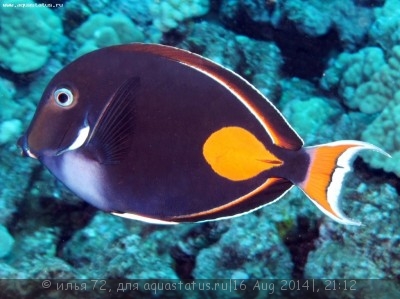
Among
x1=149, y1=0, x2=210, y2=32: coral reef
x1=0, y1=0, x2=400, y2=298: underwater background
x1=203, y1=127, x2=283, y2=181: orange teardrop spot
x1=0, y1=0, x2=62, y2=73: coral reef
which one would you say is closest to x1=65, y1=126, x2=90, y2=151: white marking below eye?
x1=203, y1=127, x2=283, y2=181: orange teardrop spot

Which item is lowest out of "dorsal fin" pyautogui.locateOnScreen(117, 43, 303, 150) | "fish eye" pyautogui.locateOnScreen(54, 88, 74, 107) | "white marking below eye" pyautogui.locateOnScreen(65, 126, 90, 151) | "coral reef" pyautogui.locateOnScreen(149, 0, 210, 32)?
"coral reef" pyautogui.locateOnScreen(149, 0, 210, 32)

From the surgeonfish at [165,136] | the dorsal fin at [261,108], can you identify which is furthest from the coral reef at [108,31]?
the dorsal fin at [261,108]

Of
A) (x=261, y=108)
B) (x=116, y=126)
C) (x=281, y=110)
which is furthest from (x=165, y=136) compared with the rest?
(x=281, y=110)

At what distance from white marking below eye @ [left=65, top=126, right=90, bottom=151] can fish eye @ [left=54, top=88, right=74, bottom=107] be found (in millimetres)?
97

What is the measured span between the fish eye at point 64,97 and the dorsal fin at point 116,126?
128 millimetres

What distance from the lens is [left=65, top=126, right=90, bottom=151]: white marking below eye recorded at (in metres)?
1.46

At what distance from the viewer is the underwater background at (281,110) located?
2305 mm

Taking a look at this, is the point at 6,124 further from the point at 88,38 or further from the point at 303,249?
the point at 303,249

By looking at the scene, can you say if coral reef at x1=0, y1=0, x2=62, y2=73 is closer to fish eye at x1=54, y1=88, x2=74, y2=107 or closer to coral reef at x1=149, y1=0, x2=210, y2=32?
coral reef at x1=149, y1=0, x2=210, y2=32

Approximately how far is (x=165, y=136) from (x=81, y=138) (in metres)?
0.25

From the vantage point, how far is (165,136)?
1.49 meters

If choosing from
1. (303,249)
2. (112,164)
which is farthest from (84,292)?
(303,249)

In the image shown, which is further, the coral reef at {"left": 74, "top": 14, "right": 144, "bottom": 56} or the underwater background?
the coral reef at {"left": 74, "top": 14, "right": 144, "bottom": 56}

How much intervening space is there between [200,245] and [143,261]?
340 mm
